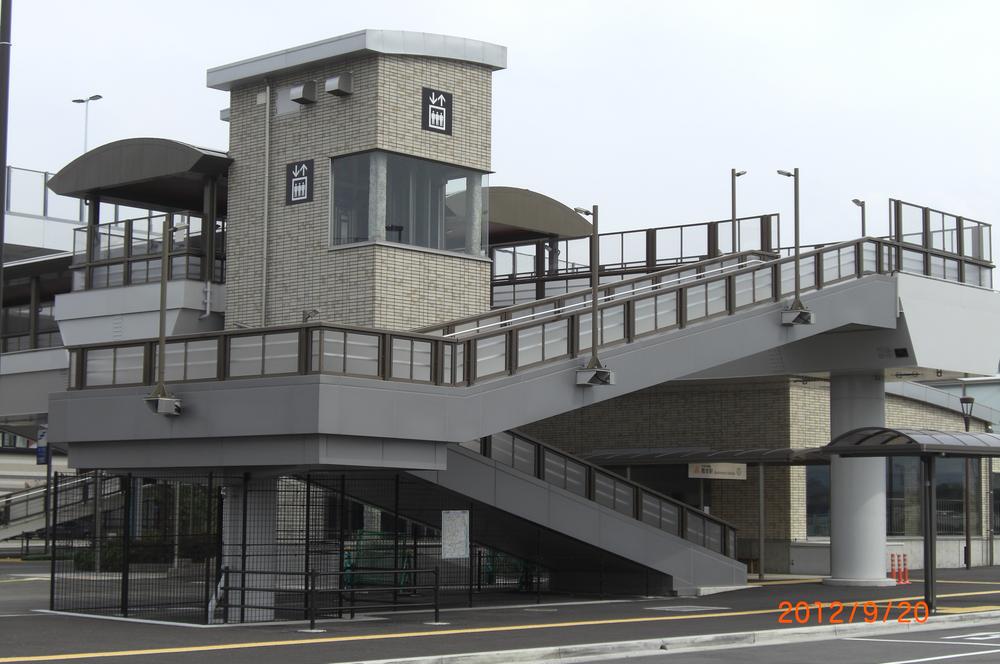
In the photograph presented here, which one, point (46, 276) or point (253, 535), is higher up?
point (46, 276)

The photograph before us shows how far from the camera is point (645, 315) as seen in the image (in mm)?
25828

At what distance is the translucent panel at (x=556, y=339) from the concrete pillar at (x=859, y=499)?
420 inches

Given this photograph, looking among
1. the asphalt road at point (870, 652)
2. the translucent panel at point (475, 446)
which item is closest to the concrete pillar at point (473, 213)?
the translucent panel at point (475, 446)

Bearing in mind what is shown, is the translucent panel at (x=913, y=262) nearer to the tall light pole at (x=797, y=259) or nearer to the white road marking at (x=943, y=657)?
the tall light pole at (x=797, y=259)

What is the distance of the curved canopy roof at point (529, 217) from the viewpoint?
127 feet

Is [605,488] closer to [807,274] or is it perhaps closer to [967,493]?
[807,274]

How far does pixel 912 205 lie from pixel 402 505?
1431cm

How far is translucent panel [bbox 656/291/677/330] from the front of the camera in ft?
85.5

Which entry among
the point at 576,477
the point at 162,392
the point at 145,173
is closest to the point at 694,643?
the point at 576,477

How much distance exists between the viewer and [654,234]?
3922 cm

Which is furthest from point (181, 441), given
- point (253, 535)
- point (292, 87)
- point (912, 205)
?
point (912, 205)

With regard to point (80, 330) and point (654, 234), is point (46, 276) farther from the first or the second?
point (654, 234)

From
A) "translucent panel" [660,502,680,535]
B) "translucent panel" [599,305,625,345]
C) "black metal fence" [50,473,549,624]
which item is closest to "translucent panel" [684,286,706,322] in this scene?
"translucent panel" [599,305,625,345]

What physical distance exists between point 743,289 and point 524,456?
565cm
